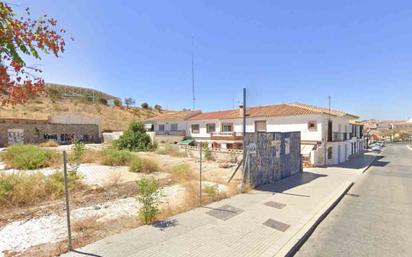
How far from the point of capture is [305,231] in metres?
5.51

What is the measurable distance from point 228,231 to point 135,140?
22.9 meters

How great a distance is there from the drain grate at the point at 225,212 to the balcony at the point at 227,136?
20465mm

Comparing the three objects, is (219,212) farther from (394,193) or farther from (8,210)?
(394,193)

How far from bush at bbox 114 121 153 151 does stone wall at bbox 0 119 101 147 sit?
36.2 feet

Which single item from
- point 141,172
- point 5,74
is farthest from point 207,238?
point 141,172

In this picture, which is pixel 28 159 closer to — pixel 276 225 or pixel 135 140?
pixel 135 140

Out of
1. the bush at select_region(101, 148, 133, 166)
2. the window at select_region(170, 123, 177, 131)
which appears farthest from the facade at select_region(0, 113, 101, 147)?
the bush at select_region(101, 148, 133, 166)

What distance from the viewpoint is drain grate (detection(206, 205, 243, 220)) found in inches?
247

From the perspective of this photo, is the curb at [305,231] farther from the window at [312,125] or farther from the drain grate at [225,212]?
the window at [312,125]

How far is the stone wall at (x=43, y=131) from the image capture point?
2753 centimetres

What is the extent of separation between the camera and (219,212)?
21.6 feet

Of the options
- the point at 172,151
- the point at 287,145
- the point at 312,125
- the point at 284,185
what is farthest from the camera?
the point at 172,151

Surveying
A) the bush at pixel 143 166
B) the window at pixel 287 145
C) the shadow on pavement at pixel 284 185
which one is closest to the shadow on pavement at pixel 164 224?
the shadow on pavement at pixel 284 185

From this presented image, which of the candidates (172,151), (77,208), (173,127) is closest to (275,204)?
(77,208)
